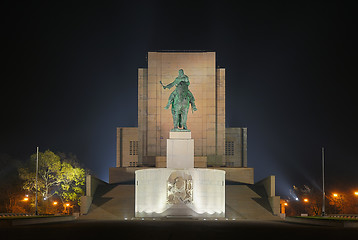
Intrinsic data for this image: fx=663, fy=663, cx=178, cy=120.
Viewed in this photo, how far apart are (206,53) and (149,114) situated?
809 centimetres

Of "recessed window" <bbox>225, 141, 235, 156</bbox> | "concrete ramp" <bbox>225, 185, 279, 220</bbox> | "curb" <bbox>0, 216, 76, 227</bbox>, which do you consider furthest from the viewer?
"recessed window" <bbox>225, 141, 235, 156</bbox>

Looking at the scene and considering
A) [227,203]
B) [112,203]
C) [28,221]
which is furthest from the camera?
[227,203]

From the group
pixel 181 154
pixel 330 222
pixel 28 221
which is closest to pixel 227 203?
pixel 181 154

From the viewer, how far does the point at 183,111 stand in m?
43.8

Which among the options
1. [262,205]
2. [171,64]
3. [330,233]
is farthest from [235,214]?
[171,64]

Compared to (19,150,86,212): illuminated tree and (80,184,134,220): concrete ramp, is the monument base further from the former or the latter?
(19,150,86,212): illuminated tree

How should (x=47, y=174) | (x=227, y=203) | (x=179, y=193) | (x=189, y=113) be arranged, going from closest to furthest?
(x=179, y=193), (x=227, y=203), (x=47, y=174), (x=189, y=113)

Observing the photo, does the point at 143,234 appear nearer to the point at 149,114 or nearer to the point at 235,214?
the point at 235,214

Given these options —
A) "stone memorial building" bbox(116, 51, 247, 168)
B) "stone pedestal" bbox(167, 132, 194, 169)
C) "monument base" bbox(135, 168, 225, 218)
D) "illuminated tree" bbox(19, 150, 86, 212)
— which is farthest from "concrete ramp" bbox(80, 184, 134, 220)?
"stone memorial building" bbox(116, 51, 247, 168)

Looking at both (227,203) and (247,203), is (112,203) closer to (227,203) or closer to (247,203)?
(227,203)

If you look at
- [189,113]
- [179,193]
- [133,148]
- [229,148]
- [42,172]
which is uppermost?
[189,113]

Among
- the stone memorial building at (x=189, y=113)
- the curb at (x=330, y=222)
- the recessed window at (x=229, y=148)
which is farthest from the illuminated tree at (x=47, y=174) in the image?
the curb at (x=330, y=222)

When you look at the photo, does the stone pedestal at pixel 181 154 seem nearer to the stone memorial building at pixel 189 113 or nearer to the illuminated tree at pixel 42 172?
the illuminated tree at pixel 42 172

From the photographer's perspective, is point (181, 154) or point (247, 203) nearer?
point (181, 154)
